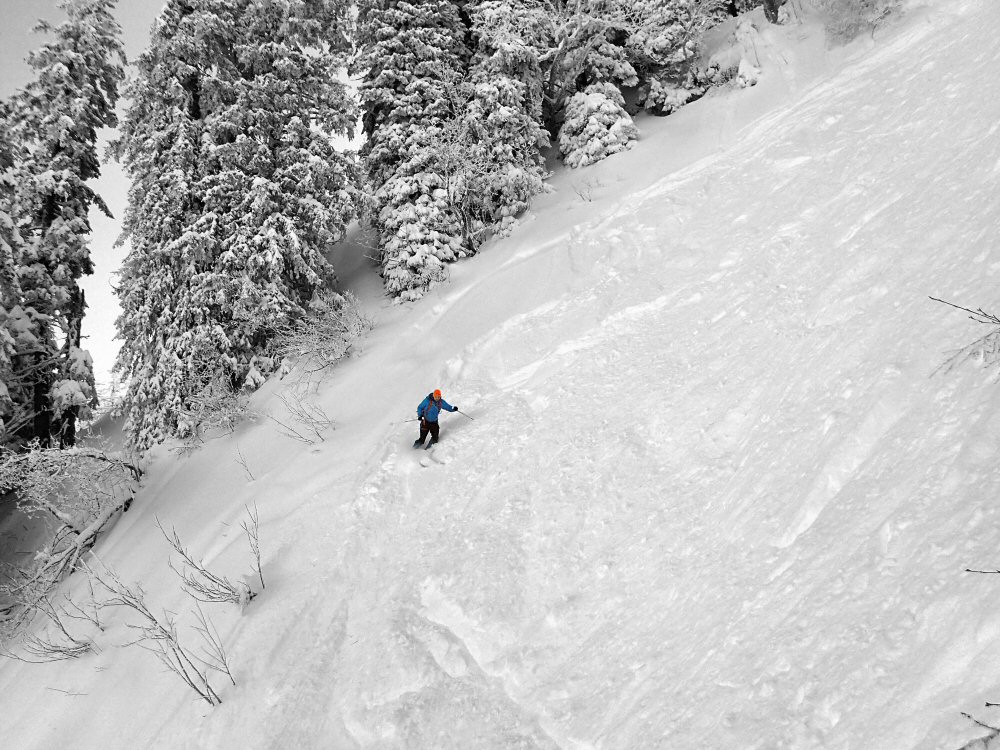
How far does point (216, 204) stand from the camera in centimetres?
1255

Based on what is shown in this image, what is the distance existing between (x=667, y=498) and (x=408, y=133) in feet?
40.1

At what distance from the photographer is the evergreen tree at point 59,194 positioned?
14336 mm

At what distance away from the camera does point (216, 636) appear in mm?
6234

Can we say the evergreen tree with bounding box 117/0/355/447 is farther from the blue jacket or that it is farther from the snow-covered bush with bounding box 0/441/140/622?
the blue jacket

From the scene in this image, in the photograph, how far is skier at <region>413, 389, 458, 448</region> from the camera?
777 centimetres

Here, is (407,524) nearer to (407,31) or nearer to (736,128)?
(736,128)

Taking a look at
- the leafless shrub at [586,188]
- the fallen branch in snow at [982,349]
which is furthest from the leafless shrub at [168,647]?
the leafless shrub at [586,188]

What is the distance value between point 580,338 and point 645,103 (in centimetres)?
1209

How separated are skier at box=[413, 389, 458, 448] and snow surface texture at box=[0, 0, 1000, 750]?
0.93ft

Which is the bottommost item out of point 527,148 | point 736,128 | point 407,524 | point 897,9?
point 407,524

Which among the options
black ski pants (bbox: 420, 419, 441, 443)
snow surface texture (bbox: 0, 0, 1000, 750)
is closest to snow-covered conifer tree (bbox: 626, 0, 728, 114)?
snow surface texture (bbox: 0, 0, 1000, 750)

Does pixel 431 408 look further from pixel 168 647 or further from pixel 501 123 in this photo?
pixel 501 123

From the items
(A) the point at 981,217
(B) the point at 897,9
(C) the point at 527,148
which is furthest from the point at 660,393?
(B) the point at 897,9

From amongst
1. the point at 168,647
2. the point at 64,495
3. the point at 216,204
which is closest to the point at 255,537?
the point at 168,647
